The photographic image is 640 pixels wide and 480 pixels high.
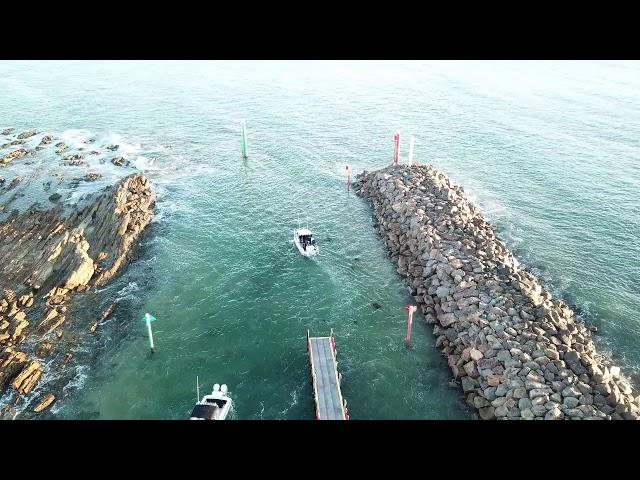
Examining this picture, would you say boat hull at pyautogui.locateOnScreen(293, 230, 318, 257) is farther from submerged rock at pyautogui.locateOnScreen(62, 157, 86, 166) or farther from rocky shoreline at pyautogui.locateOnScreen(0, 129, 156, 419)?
submerged rock at pyautogui.locateOnScreen(62, 157, 86, 166)

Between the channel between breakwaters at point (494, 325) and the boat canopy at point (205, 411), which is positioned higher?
the channel between breakwaters at point (494, 325)

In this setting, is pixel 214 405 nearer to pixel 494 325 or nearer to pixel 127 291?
pixel 127 291

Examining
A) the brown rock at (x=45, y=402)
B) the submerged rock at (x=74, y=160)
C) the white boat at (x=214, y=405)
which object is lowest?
the brown rock at (x=45, y=402)

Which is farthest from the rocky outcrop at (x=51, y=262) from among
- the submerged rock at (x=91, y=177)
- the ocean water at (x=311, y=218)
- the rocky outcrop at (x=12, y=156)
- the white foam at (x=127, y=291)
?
the rocky outcrop at (x=12, y=156)

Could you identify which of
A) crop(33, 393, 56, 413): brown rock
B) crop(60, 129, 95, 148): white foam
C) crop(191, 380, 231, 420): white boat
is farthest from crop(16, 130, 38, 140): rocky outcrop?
crop(191, 380, 231, 420): white boat

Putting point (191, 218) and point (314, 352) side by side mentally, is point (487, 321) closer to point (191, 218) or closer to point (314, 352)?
point (314, 352)

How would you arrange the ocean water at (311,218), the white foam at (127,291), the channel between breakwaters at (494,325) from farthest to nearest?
the white foam at (127,291), the ocean water at (311,218), the channel between breakwaters at (494,325)

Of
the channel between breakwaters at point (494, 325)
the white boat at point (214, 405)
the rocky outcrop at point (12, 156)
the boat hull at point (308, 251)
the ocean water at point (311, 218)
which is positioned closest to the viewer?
the channel between breakwaters at point (494, 325)

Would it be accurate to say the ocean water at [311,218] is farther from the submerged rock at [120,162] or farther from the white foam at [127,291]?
the submerged rock at [120,162]

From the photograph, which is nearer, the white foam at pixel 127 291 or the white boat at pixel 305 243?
the white foam at pixel 127 291
